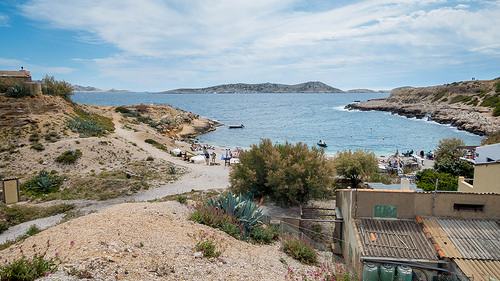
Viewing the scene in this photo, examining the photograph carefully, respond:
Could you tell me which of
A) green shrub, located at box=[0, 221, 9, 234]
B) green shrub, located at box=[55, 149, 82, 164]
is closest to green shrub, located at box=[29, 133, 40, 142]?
green shrub, located at box=[55, 149, 82, 164]

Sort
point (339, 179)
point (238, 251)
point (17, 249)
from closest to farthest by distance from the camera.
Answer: point (17, 249)
point (238, 251)
point (339, 179)

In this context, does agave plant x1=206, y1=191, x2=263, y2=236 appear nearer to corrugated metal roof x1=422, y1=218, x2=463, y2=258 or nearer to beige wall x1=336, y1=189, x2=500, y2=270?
beige wall x1=336, y1=189, x2=500, y2=270

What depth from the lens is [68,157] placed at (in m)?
23.5

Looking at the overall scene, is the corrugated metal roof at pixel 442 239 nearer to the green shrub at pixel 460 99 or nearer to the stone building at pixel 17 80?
Result: the stone building at pixel 17 80

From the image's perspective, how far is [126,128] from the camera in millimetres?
42250

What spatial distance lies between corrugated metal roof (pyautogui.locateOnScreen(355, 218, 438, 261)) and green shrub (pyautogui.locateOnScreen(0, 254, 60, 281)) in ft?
24.5

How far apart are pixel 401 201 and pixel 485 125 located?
60974 millimetres

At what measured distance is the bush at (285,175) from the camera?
1374 centimetres

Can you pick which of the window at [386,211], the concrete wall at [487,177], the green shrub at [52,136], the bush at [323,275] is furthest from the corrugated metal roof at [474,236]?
the green shrub at [52,136]

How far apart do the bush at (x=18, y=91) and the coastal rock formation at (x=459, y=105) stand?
2626 inches

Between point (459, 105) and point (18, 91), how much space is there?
316 feet

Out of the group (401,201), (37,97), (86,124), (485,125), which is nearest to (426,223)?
(401,201)

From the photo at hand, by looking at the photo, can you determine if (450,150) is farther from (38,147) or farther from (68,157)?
(38,147)

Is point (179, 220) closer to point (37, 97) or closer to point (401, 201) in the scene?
point (401, 201)
